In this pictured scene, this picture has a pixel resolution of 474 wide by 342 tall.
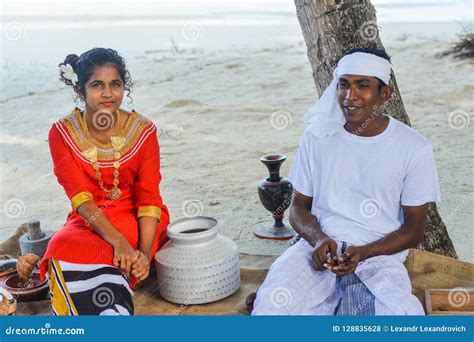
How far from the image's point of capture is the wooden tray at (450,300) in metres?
3.21

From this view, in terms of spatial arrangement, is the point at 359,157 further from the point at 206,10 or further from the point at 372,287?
the point at 206,10

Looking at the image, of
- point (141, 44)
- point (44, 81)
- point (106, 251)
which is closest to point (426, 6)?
point (141, 44)

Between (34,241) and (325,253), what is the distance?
1855 millimetres

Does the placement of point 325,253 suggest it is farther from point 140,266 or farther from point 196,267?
point 140,266

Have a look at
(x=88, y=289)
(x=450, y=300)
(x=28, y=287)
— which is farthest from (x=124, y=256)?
(x=450, y=300)

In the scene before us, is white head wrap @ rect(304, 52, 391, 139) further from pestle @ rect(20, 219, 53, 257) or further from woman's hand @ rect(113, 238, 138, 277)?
pestle @ rect(20, 219, 53, 257)

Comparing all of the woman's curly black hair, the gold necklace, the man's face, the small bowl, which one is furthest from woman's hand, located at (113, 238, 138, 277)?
the man's face

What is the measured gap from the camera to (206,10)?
64.8ft

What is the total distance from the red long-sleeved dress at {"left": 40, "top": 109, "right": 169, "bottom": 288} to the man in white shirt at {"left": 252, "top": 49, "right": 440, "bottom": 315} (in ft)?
2.60

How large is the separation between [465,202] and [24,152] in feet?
15.4

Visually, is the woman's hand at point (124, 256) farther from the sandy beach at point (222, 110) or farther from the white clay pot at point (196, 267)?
the sandy beach at point (222, 110)

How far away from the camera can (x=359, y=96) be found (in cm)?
312

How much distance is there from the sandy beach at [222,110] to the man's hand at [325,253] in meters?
1.62

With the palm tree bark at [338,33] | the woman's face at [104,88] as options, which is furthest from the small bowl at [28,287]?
the palm tree bark at [338,33]
